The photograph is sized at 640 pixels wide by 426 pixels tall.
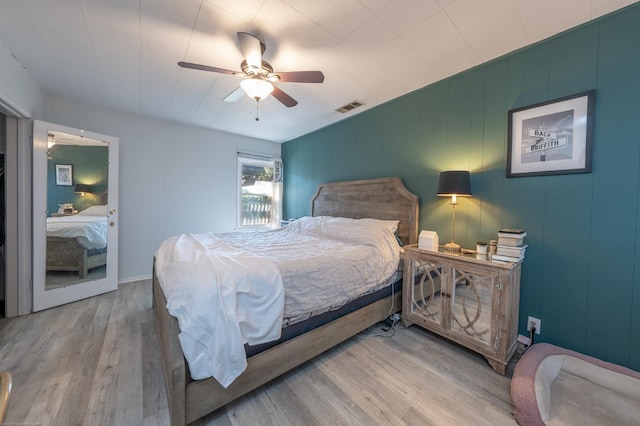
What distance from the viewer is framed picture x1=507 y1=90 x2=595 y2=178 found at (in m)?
1.87

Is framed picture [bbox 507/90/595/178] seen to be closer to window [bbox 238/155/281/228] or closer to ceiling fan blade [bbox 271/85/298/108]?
ceiling fan blade [bbox 271/85/298/108]

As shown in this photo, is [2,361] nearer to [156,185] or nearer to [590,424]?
[156,185]

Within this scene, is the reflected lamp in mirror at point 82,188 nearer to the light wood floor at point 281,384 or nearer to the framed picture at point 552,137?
the light wood floor at point 281,384

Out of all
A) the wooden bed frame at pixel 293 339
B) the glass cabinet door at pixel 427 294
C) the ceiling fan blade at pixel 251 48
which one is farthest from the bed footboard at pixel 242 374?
the ceiling fan blade at pixel 251 48

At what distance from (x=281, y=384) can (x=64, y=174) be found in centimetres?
359

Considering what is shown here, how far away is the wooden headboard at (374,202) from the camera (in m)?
2.97

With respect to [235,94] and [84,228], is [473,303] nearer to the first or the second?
[235,94]

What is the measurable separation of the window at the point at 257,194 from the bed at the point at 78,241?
2.13m

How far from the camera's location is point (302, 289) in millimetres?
1765

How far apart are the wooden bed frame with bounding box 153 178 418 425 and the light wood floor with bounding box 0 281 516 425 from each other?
15 cm

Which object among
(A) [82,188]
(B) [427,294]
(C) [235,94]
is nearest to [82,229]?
(A) [82,188]

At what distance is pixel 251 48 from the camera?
185 centimetres

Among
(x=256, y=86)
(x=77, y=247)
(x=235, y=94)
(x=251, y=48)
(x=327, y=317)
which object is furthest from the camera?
(x=77, y=247)

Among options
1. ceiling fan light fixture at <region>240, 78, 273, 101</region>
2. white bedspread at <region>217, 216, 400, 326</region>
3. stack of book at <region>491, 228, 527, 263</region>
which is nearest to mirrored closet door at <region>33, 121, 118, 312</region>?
white bedspread at <region>217, 216, 400, 326</region>
